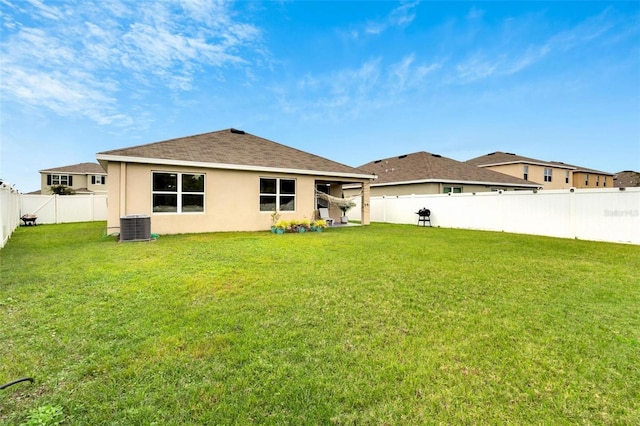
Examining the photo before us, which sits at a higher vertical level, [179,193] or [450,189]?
[450,189]

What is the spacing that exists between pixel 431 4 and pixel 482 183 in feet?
39.1

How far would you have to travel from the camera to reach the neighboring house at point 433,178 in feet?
61.3

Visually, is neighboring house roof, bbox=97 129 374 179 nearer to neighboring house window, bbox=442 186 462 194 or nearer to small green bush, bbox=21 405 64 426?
neighboring house window, bbox=442 186 462 194

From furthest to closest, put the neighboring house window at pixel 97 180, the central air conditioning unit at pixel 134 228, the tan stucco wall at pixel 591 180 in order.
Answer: the neighboring house window at pixel 97 180
the tan stucco wall at pixel 591 180
the central air conditioning unit at pixel 134 228

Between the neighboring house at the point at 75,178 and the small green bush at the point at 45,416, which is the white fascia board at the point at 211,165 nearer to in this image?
the small green bush at the point at 45,416

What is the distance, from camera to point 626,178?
4053 centimetres

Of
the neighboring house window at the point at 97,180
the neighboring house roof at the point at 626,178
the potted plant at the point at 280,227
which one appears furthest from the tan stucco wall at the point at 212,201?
the neighboring house roof at the point at 626,178

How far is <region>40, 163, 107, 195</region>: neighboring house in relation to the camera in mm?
30484

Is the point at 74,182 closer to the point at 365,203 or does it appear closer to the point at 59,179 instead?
the point at 59,179

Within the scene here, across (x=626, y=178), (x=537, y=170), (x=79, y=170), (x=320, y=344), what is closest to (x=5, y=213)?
(x=320, y=344)

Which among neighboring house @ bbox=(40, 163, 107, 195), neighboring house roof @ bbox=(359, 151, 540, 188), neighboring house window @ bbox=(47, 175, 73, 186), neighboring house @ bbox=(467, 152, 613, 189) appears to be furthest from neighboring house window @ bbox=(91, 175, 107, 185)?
neighboring house @ bbox=(467, 152, 613, 189)

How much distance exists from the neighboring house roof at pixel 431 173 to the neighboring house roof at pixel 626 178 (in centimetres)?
2750

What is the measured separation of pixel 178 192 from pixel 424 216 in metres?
11.9

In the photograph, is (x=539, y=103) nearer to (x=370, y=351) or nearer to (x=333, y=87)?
(x=333, y=87)
